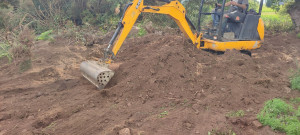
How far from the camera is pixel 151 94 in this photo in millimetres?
4848

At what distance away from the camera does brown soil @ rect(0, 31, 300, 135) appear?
3732mm

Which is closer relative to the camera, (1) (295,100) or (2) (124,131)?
(2) (124,131)

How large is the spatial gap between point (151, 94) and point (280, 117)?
7.95ft

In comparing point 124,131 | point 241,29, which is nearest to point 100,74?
point 124,131

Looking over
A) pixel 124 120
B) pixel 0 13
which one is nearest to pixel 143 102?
pixel 124 120

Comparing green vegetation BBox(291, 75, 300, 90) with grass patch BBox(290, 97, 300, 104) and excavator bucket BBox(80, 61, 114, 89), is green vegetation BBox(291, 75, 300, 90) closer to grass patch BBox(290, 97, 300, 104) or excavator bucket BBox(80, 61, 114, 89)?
grass patch BBox(290, 97, 300, 104)

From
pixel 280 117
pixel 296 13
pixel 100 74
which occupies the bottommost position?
pixel 280 117

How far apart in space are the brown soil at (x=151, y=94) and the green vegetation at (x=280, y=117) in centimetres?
14

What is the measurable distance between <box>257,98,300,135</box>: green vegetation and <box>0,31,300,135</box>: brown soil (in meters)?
0.14

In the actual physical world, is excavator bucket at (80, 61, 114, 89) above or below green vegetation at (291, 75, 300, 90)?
above

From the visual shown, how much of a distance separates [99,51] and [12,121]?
410 centimetres

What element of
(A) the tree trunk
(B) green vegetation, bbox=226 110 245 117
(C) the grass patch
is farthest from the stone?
(A) the tree trunk

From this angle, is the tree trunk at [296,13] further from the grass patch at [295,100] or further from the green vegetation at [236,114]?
the green vegetation at [236,114]

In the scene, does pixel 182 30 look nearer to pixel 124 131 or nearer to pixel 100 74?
pixel 100 74
